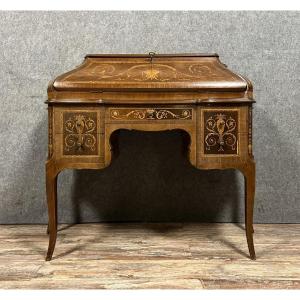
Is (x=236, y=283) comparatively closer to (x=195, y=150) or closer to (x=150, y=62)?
(x=195, y=150)

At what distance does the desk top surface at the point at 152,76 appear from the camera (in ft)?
6.37

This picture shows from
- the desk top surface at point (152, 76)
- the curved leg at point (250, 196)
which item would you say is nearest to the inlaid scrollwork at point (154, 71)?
the desk top surface at point (152, 76)

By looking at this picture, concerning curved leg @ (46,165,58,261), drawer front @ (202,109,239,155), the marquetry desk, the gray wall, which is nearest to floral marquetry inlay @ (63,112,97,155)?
the marquetry desk

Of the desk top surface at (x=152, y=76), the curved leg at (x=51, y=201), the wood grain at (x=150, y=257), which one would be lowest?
the wood grain at (x=150, y=257)

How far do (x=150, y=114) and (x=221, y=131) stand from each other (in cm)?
30

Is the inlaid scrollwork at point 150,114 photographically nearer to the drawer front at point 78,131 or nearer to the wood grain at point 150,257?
the drawer front at point 78,131

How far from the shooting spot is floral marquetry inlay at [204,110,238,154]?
1.95m

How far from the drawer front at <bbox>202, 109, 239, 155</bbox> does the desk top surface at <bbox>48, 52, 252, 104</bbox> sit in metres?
0.09

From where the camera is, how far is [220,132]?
76.8 inches

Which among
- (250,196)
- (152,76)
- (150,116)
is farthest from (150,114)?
(250,196)

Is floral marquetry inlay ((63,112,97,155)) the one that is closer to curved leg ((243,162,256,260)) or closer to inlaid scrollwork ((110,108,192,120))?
inlaid scrollwork ((110,108,192,120))

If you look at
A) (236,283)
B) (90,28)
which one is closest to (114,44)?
(90,28)

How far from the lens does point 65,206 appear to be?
8.58 feet
